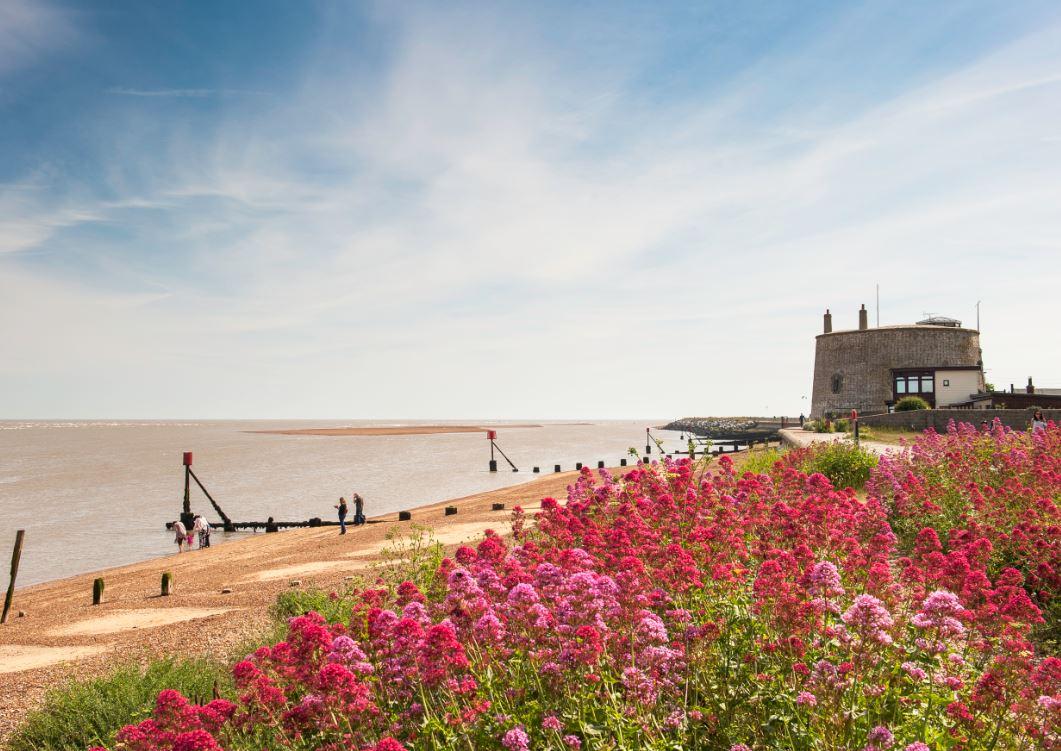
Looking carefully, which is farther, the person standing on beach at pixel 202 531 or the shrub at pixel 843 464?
the person standing on beach at pixel 202 531

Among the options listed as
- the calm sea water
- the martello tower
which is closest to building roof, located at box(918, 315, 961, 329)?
the martello tower

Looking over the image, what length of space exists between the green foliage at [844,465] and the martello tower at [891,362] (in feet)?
108

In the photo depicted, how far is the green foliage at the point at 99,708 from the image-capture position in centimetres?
702

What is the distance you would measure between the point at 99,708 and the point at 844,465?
16.8 metres

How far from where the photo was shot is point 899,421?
1496 inches

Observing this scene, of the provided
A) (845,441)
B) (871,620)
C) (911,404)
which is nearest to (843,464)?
(845,441)

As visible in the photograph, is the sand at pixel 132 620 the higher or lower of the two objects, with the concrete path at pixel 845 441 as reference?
lower

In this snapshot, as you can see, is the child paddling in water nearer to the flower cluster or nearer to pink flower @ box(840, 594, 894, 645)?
Answer: the flower cluster

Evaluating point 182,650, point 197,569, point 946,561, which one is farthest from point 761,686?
point 197,569

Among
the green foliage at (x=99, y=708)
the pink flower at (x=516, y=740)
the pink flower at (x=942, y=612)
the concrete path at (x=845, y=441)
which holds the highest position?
the pink flower at (x=942, y=612)

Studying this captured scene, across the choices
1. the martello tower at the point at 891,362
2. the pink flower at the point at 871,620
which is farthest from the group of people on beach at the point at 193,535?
the martello tower at the point at 891,362

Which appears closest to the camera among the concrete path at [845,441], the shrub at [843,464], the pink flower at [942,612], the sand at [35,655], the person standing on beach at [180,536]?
the pink flower at [942,612]

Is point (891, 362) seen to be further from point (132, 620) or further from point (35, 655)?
point (35, 655)

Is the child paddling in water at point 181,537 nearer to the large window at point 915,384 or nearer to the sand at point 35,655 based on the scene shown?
the sand at point 35,655
